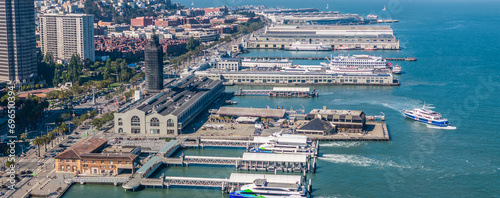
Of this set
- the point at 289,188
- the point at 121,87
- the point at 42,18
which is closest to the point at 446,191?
the point at 289,188

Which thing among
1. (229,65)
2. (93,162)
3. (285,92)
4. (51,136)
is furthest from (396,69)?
(93,162)

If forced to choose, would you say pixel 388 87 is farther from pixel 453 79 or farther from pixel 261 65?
pixel 261 65

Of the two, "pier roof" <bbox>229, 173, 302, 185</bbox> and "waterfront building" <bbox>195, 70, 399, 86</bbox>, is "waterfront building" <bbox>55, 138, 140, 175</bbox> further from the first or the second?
"waterfront building" <bbox>195, 70, 399, 86</bbox>

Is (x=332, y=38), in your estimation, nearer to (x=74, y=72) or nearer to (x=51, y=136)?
(x=74, y=72)

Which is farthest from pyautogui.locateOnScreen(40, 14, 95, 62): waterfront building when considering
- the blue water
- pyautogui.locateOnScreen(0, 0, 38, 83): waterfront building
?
the blue water

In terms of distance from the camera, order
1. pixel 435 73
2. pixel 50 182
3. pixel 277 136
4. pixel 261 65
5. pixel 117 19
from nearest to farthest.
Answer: pixel 50 182, pixel 277 136, pixel 435 73, pixel 261 65, pixel 117 19

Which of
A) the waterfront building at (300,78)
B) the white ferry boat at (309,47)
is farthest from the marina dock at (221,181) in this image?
the white ferry boat at (309,47)

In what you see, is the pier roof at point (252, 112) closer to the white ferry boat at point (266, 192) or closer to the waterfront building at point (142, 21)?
the white ferry boat at point (266, 192)
